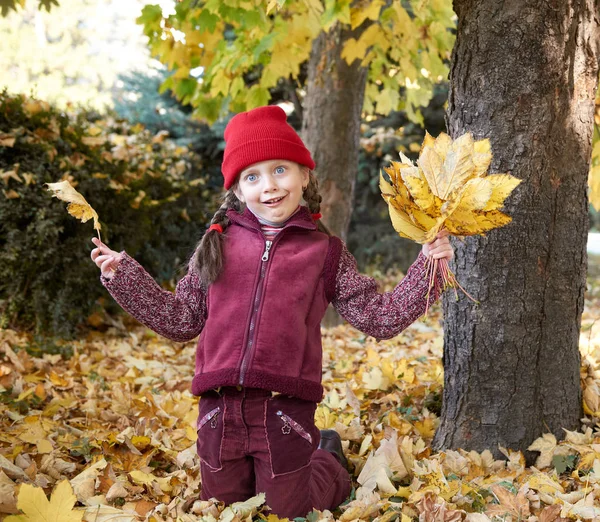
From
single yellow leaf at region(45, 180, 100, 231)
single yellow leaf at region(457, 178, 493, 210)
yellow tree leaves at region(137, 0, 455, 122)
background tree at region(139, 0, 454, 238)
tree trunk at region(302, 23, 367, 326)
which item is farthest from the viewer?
tree trunk at region(302, 23, 367, 326)

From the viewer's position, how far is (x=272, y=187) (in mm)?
2082

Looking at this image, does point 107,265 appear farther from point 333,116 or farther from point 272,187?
point 333,116

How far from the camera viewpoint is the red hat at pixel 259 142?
81.5 inches

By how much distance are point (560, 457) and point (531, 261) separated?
2.45ft

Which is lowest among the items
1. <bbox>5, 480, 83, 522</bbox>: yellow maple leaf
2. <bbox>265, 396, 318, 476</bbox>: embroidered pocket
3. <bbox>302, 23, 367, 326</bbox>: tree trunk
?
Answer: <bbox>5, 480, 83, 522</bbox>: yellow maple leaf

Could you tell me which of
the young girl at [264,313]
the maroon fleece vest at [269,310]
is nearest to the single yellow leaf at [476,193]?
the young girl at [264,313]

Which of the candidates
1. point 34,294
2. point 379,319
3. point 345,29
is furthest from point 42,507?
point 345,29

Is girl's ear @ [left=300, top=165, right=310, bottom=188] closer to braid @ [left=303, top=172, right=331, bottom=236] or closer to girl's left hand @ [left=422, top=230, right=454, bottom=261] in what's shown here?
braid @ [left=303, top=172, right=331, bottom=236]

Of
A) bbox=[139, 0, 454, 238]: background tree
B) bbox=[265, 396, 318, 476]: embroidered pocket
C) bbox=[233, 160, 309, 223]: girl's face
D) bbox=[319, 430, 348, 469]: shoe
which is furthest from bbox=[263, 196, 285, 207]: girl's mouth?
bbox=[139, 0, 454, 238]: background tree

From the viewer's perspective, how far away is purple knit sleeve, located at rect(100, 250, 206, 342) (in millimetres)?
2078

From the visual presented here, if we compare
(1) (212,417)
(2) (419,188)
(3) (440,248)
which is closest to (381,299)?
(3) (440,248)

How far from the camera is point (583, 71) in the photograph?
224 cm

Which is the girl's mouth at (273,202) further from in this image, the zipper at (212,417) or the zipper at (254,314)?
the zipper at (212,417)

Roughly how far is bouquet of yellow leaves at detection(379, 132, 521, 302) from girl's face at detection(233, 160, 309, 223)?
434mm
